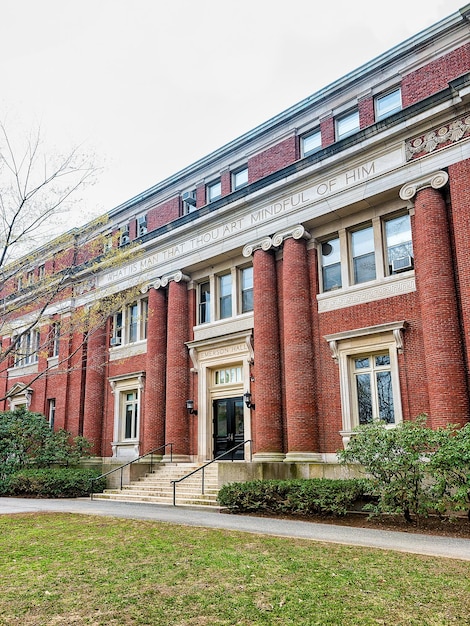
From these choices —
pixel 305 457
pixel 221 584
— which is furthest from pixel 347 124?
pixel 221 584

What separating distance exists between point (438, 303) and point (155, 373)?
11.9 meters

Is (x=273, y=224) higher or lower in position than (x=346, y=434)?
higher

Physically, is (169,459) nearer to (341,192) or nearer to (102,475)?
(102,475)

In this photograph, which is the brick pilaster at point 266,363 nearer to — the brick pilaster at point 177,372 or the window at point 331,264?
the window at point 331,264

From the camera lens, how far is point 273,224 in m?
19.1

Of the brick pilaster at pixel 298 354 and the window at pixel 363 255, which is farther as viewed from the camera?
the window at pixel 363 255

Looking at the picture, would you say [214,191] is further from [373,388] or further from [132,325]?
[373,388]

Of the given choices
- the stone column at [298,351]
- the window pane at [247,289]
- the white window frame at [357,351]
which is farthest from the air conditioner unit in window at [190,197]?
the white window frame at [357,351]

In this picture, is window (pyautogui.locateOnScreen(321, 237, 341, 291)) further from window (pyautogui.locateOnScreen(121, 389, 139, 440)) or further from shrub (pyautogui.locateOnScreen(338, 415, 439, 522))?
window (pyautogui.locateOnScreen(121, 389, 139, 440))

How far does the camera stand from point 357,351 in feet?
54.4

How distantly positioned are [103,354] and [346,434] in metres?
13.1

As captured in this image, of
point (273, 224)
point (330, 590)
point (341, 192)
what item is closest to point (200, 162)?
point (273, 224)

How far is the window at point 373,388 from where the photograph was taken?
1585cm

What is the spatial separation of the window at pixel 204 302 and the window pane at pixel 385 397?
801 cm
